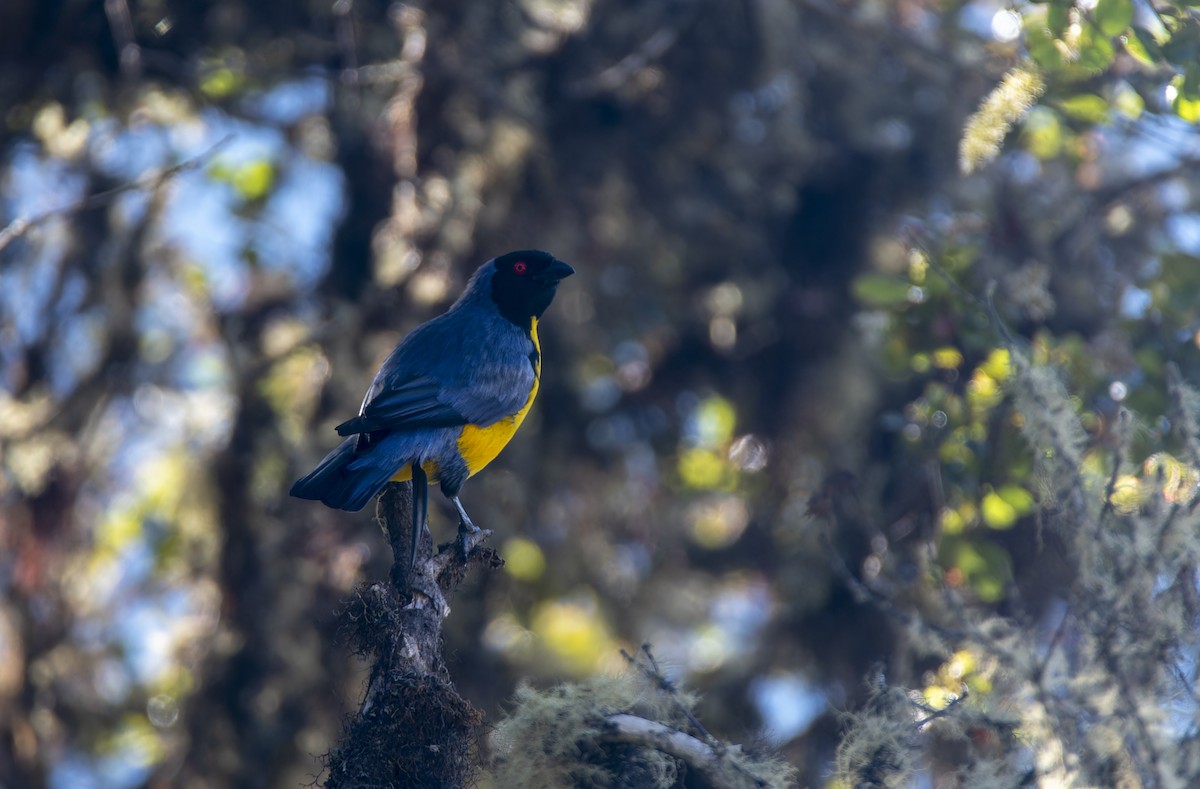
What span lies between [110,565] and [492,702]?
10.1 feet

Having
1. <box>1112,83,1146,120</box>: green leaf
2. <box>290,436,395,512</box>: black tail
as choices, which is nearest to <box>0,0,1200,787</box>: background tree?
<box>1112,83,1146,120</box>: green leaf

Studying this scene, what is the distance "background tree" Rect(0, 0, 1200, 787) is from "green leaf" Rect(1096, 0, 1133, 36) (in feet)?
3.49

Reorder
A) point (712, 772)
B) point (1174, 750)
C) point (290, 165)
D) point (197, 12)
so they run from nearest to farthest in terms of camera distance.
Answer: point (712, 772)
point (1174, 750)
point (197, 12)
point (290, 165)

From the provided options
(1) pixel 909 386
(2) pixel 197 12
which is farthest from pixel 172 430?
(1) pixel 909 386

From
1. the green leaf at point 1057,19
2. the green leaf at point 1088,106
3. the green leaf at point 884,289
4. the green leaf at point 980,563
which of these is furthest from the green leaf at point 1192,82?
the green leaf at point 980,563

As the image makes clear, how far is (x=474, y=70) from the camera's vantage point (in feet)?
20.2

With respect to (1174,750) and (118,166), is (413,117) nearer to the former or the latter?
(118,166)

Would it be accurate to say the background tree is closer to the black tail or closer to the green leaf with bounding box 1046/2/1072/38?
the green leaf with bounding box 1046/2/1072/38

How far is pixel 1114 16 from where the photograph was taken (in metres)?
3.96

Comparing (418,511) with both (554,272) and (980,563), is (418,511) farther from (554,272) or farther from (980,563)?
(980,563)

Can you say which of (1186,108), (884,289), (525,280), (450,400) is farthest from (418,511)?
(1186,108)

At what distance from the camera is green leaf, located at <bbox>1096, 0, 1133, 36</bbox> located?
396 centimetres

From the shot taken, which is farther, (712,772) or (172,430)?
(172,430)

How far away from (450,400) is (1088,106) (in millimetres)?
2662
